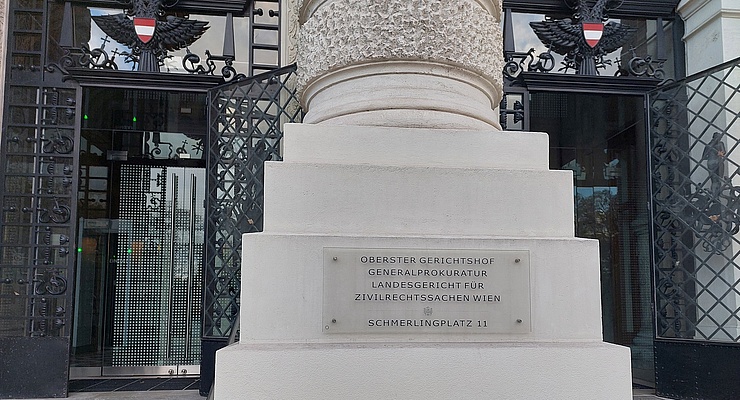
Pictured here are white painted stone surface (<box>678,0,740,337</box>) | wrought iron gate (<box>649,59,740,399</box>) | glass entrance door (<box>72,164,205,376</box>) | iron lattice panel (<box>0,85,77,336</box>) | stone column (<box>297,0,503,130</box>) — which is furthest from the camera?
glass entrance door (<box>72,164,205,376</box>)

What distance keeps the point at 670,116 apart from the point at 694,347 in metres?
3.00

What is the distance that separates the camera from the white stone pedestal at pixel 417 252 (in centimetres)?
307

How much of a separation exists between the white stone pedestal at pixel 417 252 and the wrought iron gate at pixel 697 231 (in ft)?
16.5

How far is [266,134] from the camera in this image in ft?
26.9

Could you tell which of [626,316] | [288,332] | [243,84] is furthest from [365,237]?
[626,316]

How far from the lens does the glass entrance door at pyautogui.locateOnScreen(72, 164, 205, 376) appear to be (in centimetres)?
1017

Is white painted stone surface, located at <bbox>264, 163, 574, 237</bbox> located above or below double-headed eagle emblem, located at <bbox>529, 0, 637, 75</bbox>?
below

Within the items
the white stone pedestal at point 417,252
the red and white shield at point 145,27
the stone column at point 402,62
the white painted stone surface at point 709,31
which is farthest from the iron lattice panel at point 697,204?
the red and white shield at point 145,27

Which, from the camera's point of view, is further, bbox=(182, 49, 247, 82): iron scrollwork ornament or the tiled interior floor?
the tiled interior floor

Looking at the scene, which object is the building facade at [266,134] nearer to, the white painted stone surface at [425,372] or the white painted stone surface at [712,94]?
the white painted stone surface at [712,94]

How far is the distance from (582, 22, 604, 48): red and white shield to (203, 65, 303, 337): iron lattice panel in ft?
13.2

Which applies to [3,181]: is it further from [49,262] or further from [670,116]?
[670,116]

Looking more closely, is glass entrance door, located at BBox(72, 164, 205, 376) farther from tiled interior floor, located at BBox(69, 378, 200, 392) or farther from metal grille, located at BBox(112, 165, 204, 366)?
tiled interior floor, located at BBox(69, 378, 200, 392)

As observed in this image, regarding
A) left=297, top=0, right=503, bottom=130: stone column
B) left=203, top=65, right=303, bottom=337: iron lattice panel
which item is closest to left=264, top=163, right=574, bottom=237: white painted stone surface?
left=297, top=0, right=503, bottom=130: stone column
